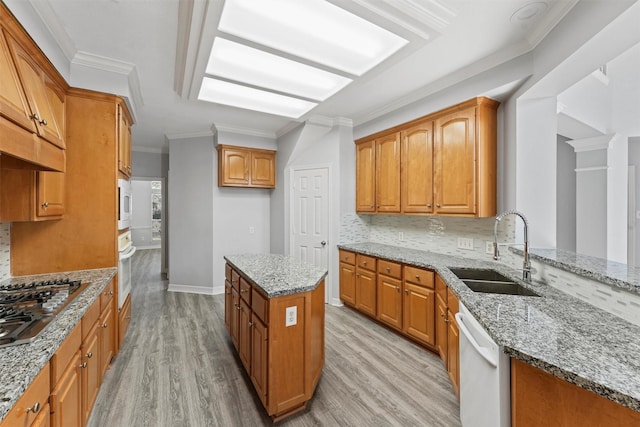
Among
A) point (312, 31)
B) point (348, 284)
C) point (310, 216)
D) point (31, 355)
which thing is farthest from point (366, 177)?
point (31, 355)

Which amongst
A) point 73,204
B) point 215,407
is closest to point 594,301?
point 215,407

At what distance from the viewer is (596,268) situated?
1.54 metres

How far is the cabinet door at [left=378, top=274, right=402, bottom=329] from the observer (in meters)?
2.98

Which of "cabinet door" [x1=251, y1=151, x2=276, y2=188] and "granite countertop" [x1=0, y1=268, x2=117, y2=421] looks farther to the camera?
"cabinet door" [x1=251, y1=151, x2=276, y2=188]

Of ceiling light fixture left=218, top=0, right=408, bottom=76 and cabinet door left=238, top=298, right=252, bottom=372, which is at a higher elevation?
ceiling light fixture left=218, top=0, right=408, bottom=76

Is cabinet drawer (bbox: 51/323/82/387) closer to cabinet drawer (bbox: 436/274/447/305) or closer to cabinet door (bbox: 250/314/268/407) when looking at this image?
cabinet door (bbox: 250/314/268/407)

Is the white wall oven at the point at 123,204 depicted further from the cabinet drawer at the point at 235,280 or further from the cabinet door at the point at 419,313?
the cabinet door at the point at 419,313

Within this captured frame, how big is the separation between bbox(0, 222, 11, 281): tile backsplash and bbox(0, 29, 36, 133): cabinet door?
1.13 metres

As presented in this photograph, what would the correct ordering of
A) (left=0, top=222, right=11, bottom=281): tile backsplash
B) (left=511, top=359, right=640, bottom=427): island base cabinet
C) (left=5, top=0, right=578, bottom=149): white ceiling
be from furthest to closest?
(left=0, top=222, right=11, bottom=281): tile backsplash, (left=5, top=0, right=578, bottom=149): white ceiling, (left=511, top=359, right=640, bottom=427): island base cabinet

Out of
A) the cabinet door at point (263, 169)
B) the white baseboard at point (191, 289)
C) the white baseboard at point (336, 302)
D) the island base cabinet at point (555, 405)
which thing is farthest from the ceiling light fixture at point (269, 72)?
the white baseboard at point (191, 289)

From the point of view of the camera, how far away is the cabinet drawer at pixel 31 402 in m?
0.89

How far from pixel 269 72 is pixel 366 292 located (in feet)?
8.88

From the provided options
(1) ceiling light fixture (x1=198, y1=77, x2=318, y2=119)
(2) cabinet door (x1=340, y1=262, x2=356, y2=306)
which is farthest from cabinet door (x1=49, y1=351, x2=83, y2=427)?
(2) cabinet door (x1=340, y1=262, x2=356, y2=306)

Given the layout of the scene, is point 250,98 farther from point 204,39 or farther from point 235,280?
point 235,280
